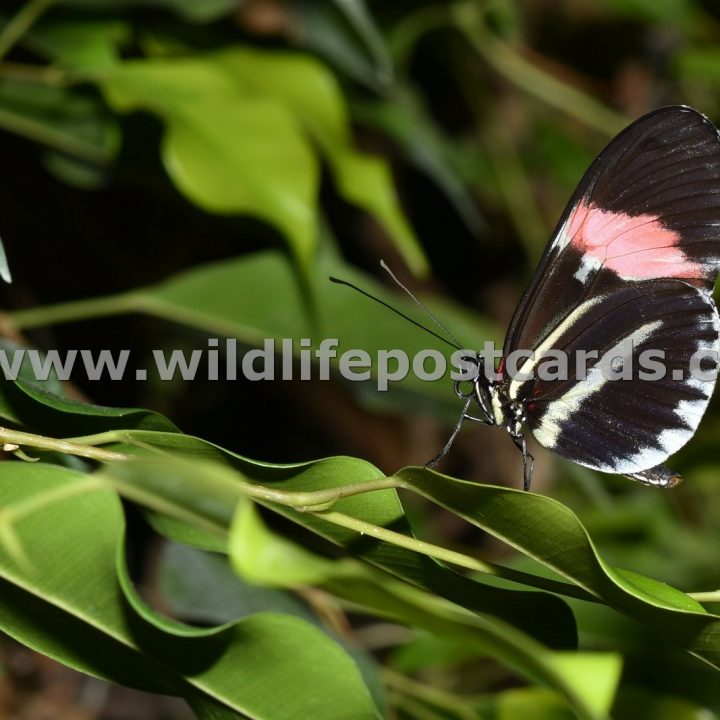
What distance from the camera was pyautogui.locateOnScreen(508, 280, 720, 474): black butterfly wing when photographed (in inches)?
52.7

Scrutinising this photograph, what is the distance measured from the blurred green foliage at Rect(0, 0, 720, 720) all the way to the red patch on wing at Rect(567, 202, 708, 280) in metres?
0.34

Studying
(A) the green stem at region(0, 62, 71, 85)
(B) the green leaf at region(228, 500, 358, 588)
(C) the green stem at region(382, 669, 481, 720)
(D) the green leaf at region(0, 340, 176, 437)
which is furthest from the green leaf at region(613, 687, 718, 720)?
(A) the green stem at region(0, 62, 71, 85)

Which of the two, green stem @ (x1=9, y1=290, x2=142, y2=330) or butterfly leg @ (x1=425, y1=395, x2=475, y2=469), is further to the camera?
green stem @ (x1=9, y1=290, x2=142, y2=330)

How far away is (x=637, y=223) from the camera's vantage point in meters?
1.30

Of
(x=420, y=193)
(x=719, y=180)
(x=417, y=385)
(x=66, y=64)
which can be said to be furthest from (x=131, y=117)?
(x=420, y=193)

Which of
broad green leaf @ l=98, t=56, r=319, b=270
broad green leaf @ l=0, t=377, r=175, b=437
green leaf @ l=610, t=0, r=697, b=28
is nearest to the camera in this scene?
broad green leaf @ l=0, t=377, r=175, b=437

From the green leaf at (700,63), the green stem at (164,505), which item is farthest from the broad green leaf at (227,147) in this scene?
the green leaf at (700,63)

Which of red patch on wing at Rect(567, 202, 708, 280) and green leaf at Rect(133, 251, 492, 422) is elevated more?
red patch on wing at Rect(567, 202, 708, 280)

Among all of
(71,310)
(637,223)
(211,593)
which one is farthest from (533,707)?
(71,310)

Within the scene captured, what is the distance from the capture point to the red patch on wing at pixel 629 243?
129 centimetres

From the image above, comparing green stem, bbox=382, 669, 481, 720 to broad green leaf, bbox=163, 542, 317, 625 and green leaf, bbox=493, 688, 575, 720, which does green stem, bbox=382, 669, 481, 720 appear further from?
green leaf, bbox=493, 688, 575, 720

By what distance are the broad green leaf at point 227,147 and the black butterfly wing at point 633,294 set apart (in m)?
0.35

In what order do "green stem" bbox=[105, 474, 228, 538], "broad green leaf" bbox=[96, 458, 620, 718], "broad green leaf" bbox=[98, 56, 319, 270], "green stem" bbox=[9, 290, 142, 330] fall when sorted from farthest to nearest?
"green stem" bbox=[9, 290, 142, 330] < "broad green leaf" bbox=[98, 56, 319, 270] < "green stem" bbox=[105, 474, 228, 538] < "broad green leaf" bbox=[96, 458, 620, 718]

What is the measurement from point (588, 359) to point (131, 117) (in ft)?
2.63
